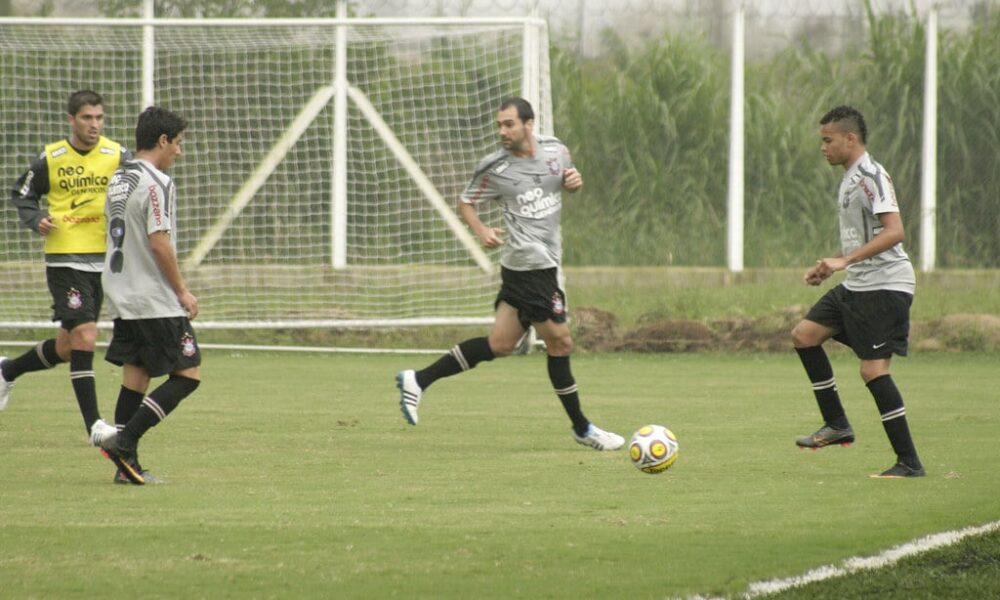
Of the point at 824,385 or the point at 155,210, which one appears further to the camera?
the point at 824,385

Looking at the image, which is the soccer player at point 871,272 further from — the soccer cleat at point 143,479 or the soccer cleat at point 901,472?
the soccer cleat at point 143,479

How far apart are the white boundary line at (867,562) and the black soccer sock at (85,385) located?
187 inches

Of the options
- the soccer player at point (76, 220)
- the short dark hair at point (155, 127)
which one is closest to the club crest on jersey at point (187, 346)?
the short dark hair at point (155, 127)

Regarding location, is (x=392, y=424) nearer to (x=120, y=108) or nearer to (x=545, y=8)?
(x=120, y=108)

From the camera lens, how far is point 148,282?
7.65 m

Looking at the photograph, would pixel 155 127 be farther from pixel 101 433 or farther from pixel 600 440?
pixel 600 440

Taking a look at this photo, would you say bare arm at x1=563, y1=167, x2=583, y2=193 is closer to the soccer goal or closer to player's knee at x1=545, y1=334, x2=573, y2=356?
player's knee at x1=545, y1=334, x2=573, y2=356

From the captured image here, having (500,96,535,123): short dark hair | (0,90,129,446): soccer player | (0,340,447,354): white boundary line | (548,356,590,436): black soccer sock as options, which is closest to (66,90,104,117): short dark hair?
(0,90,129,446): soccer player

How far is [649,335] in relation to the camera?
1650 centimetres

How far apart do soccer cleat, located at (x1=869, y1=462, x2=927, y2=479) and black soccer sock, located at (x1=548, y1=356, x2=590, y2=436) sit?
6.21 feet

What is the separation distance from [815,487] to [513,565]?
2.35 meters

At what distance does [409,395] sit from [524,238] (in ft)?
3.99

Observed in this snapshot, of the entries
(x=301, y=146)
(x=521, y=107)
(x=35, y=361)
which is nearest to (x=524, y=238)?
(x=521, y=107)

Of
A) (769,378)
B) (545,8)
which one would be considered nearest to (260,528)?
(769,378)
